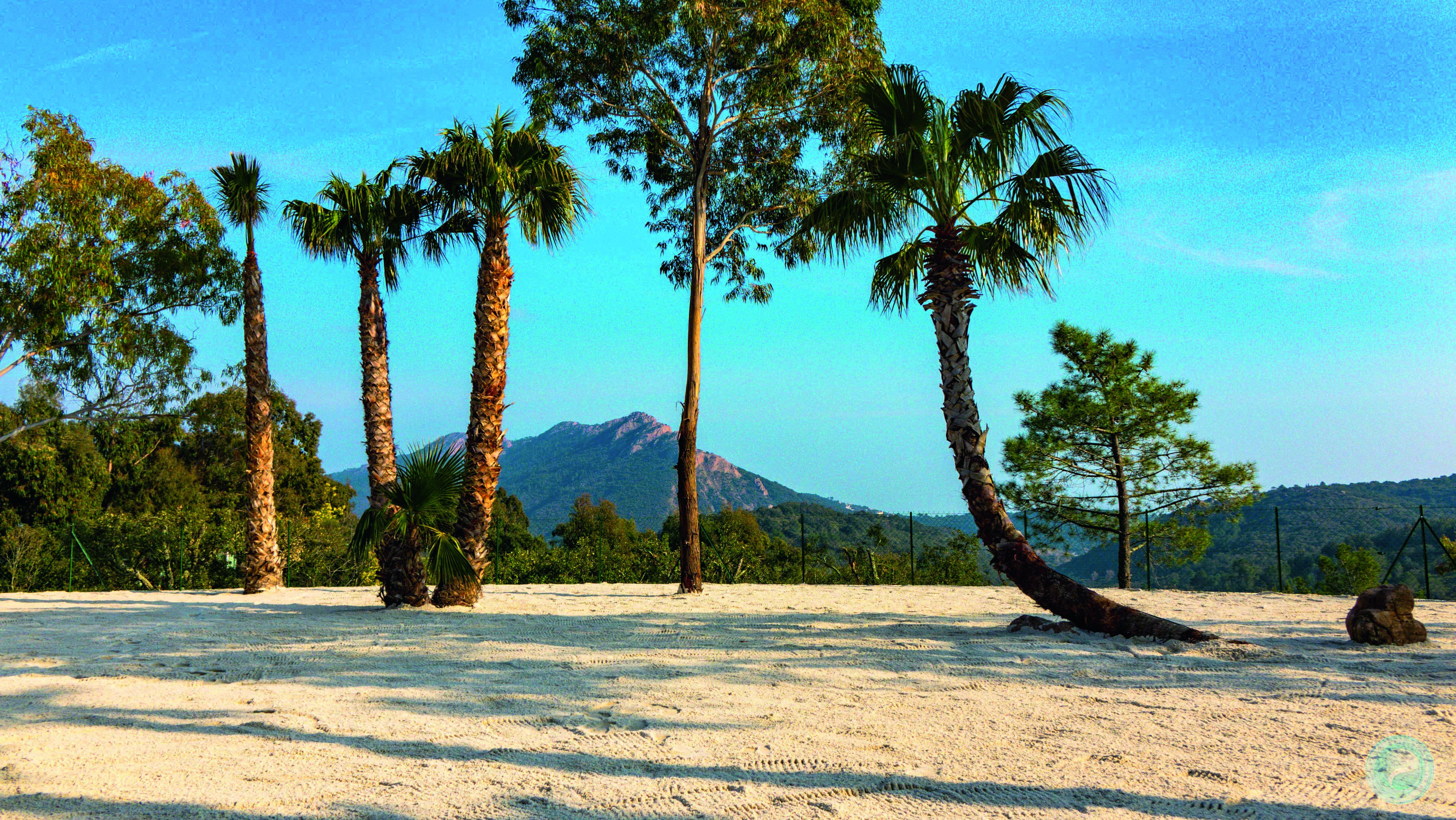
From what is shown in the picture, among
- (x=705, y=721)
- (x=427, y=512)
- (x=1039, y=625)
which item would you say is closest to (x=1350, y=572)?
(x=1039, y=625)

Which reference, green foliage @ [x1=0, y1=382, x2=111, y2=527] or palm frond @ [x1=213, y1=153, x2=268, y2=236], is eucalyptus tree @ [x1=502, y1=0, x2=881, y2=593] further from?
green foliage @ [x1=0, y1=382, x2=111, y2=527]

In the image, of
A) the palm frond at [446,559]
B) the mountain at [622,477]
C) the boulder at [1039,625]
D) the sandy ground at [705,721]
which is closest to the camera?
the sandy ground at [705,721]

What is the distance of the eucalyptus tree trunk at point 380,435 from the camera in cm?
1020

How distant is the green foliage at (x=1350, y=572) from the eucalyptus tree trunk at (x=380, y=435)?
1464 cm

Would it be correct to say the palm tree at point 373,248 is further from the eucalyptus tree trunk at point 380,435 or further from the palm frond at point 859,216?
the palm frond at point 859,216

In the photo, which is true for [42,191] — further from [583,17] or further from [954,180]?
[954,180]

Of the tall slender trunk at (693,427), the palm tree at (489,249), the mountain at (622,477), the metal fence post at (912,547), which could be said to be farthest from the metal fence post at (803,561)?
the mountain at (622,477)

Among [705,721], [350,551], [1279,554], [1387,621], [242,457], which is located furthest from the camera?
[242,457]

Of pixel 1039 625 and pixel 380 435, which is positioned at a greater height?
pixel 380 435

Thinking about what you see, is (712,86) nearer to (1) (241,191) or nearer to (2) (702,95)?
(2) (702,95)

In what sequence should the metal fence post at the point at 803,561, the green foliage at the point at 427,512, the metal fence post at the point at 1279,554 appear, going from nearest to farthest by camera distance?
the green foliage at the point at 427,512
the metal fence post at the point at 1279,554
the metal fence post at the point at 803,561

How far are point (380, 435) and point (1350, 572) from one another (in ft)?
54.1

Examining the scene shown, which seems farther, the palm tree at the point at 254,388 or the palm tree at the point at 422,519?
the palm tree at the point at 254,388

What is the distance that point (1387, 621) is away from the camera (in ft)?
23.3
